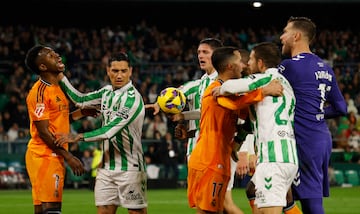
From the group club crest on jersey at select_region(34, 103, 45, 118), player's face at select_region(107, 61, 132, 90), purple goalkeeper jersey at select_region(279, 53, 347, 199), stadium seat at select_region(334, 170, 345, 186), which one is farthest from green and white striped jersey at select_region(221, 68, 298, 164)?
stadium seat at select_region(334, 170, 345, 186)

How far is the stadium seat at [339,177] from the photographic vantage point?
987 inches

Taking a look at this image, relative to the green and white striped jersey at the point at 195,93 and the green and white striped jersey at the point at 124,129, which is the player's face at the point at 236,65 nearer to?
the green and white striped jersey at the point at 124,129

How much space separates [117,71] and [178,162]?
50.2ft

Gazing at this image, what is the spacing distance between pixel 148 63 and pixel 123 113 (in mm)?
20413

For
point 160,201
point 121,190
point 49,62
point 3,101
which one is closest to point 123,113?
point 121,190

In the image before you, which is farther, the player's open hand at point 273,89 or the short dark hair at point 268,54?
the short dark hair at point 268,54

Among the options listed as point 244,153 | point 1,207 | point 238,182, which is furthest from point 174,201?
point 244,153

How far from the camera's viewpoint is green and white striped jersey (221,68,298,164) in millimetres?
7992

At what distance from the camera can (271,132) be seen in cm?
804

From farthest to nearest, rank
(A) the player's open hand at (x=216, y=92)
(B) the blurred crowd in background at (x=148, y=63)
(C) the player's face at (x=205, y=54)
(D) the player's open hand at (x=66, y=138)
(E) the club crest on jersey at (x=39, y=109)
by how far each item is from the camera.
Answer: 1. (B) the blurred crowd in background at (x=148, y=63)
2. (C) the player's face at (x=205, y=54)
3. (E) the club crest on jersey at (x=39, y=109)
4. (D) the player's open hand at (x=66, y=138)
5. (A) the player's open hand at (x=216, y=92)

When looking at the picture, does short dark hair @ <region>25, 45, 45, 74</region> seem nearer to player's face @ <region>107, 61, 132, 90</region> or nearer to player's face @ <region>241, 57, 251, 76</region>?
player's face @ <region>107, 61, 132, 90</region>

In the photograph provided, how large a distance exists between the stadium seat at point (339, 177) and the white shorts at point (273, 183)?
57.4 ft

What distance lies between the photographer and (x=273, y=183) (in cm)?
793

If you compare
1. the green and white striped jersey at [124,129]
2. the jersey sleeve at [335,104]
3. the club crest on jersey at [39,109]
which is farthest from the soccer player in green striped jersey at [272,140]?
the club crest on jersey at [39,109]
